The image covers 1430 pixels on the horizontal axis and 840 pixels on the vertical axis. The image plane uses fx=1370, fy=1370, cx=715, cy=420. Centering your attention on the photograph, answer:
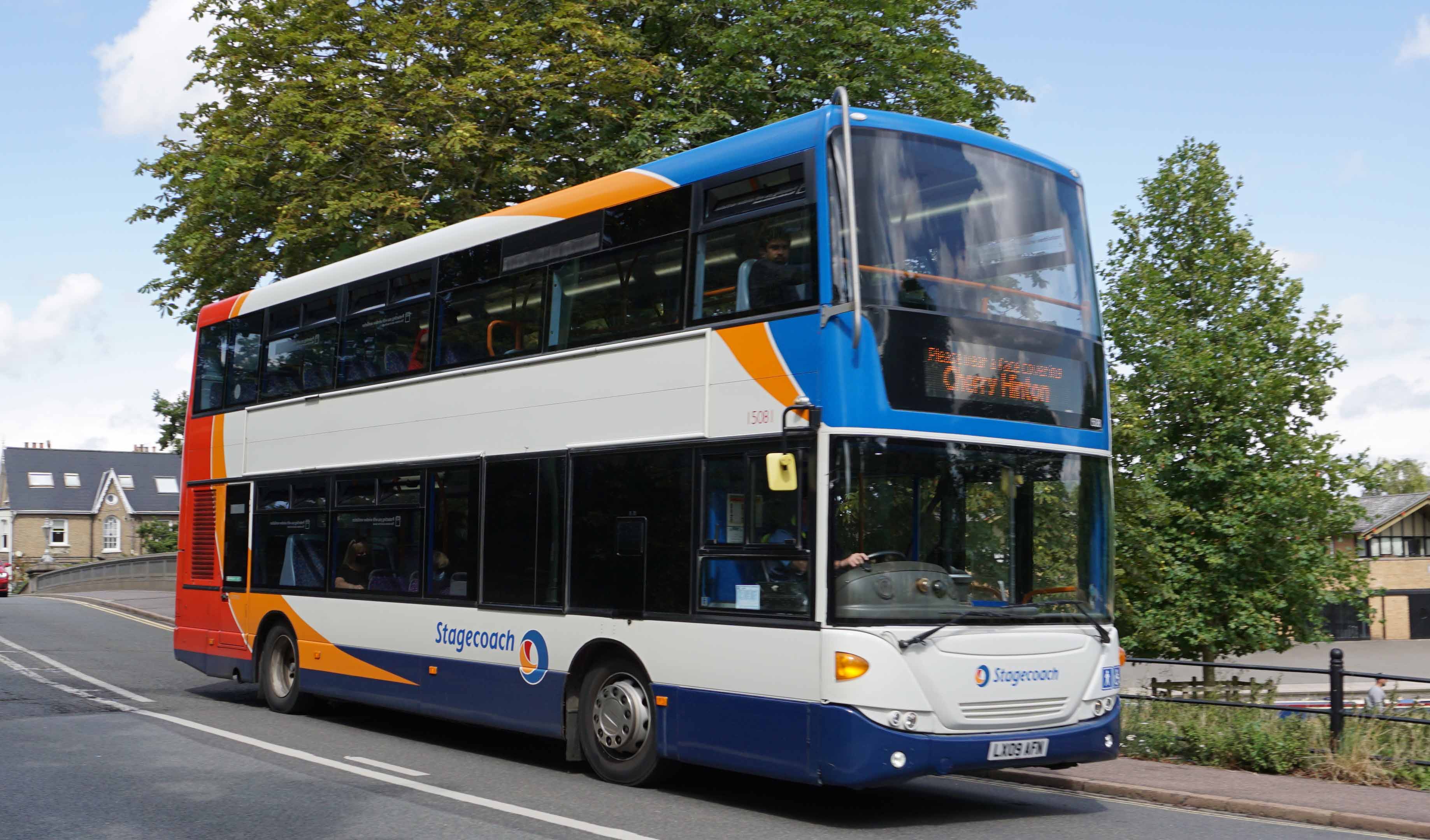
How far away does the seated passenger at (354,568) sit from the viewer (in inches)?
527

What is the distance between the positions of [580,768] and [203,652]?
23.7 feet

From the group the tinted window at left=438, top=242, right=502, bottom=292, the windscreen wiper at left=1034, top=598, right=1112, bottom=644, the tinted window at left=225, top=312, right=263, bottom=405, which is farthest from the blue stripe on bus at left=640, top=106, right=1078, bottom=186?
the tinted window at left=225, top=312, right=263, bottom=405

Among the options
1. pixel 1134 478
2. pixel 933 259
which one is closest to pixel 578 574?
pixel 933 259

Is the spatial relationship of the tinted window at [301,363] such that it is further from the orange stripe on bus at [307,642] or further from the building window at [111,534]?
the building window at [111,534]

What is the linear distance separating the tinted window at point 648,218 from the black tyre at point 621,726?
3163mm

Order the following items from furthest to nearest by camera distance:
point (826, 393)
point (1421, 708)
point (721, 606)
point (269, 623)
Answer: point (269, 623)
point (1421, 708)
point (721, 606)
point (826, 393)

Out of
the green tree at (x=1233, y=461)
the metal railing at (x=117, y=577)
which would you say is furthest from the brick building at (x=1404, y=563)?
the metal railing at (x=117, y=577)

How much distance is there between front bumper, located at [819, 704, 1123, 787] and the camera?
8156 mm

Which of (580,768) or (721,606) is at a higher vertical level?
(721,606)

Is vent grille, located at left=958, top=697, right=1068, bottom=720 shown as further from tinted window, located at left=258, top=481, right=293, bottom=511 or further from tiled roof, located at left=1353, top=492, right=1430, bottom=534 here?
tiled roof, located at left=1353, top=492, right=1430, bottom=534

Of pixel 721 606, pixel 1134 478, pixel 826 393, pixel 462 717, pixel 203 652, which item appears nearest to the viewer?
pixel 826 393

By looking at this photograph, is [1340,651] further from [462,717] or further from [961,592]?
[462,717]

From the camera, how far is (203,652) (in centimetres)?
1628

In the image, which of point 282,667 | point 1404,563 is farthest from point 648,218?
point 1404,563
